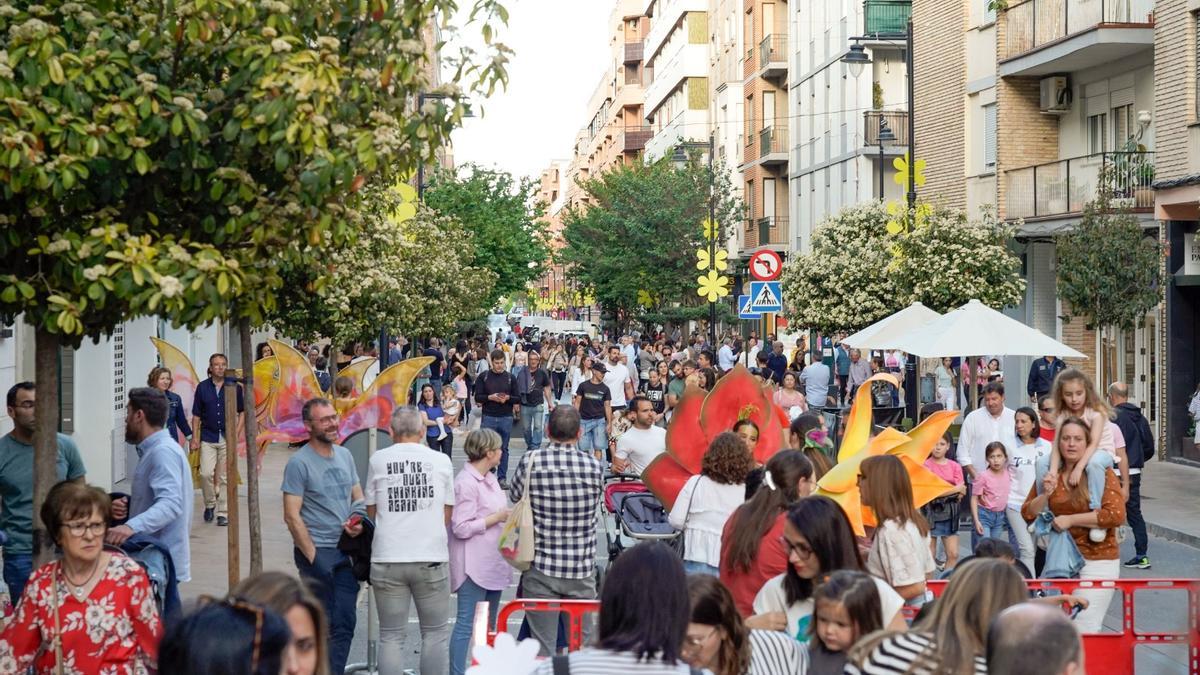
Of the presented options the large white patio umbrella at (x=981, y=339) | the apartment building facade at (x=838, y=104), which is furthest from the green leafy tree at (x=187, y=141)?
the apartment building facade at (x=838, y=104)

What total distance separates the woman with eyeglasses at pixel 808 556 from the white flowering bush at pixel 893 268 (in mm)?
19563

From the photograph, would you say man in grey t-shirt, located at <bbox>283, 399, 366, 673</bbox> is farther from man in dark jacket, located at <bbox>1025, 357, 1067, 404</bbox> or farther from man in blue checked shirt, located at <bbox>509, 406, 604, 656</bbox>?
man in dark jacket, located at <bbox>1025, 357, 1067, 404</bbox>

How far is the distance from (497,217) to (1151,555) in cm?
4358

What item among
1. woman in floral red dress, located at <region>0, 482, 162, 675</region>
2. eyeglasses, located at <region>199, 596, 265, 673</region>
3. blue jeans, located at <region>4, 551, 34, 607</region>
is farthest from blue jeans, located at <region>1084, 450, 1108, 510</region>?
eyeglasses, located at <region>199, 596, 265, 673</region>

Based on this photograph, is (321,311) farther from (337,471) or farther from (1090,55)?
(1090,55)

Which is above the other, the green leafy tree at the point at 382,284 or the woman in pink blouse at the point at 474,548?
the green leafy tree at the point at 382,284

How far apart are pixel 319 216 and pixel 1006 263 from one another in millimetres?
20291

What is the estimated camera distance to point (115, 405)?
19.8 metres

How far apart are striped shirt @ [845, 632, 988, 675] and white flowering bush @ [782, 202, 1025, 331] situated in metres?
20.9

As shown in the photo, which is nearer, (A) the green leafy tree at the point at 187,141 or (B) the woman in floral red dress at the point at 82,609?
(B) the woman in floral red dress at the point at 82,609

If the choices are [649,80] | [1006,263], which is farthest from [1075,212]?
[649,80]

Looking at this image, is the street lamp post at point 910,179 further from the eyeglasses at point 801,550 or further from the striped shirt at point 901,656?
the striped shirt at point 901,656

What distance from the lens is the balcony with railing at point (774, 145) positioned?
179 ft

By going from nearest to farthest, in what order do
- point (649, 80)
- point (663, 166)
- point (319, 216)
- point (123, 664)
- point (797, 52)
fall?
point (123, 664) < point (319, 216) < point (797, 52) < point (663, 166) < point (649, 80)
